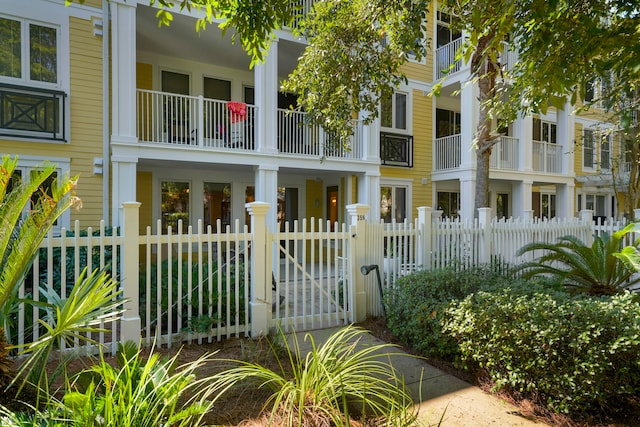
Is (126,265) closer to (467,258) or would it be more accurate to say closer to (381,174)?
(467,258)

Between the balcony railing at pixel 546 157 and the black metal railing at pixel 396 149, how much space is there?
5264mm

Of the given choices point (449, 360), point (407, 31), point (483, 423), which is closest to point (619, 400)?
point (483, 423)

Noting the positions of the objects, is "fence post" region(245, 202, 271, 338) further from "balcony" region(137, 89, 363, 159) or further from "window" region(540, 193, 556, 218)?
"window" region(540, 193, 556, 218)

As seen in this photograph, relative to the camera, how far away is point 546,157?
49.9ft

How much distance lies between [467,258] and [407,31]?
412cm

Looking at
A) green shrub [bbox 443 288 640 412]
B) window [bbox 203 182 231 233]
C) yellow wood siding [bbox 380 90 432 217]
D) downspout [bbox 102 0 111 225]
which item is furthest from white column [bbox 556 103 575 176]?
downspout [bbox 102 0 111 225]

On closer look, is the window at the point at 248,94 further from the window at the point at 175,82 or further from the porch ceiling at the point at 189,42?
the window at the point at 175,82

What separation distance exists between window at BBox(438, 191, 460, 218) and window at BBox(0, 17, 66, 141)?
12.3 m

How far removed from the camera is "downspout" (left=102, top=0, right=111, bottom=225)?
863 centimetres

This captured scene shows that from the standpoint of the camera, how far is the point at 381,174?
43.2 ft

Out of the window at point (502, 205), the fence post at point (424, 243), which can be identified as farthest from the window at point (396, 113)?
the fence post at point (424, 243)

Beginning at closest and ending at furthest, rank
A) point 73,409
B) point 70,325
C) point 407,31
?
point 73,409, point 70,325, point 407,31

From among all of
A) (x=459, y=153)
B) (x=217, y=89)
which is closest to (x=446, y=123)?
(x=459, y=153)

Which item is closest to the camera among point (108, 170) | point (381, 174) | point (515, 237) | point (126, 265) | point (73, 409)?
point (73, 409)
